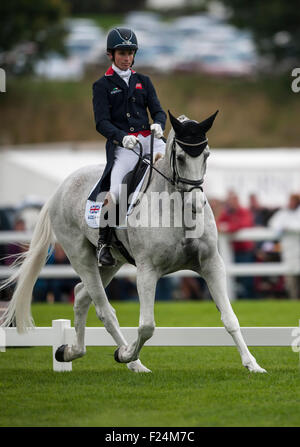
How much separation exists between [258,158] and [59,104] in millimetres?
28084

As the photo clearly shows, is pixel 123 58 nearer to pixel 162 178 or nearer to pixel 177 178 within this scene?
pixel 162 178

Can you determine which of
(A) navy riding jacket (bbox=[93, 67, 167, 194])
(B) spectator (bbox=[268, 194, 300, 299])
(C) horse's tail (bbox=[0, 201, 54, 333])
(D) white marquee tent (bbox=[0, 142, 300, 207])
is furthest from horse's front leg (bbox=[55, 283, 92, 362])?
(D) white marquee tent (bbox=[0, 142, 300, 207])

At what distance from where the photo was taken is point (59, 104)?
4591 cm

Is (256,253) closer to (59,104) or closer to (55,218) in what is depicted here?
(55,218)

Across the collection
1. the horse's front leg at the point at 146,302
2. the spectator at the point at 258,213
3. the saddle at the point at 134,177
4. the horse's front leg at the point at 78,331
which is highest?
the saddle at the point at 134,177

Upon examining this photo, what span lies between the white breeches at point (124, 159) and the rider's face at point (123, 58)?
25.5 inches

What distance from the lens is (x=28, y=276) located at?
8445mm

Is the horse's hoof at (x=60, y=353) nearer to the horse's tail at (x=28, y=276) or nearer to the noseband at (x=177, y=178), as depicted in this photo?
the horse's tail at (x=28, y=276)

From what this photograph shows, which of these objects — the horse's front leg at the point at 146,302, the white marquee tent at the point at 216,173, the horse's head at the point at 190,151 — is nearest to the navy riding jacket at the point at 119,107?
the horse's head at the point at 190,151

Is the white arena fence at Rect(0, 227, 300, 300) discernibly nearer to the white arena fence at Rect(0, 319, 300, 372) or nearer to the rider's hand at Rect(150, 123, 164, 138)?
the white arena fence at Rect(0, 319, 300, 372)

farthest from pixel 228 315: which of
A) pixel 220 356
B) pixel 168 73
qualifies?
pixel 168 73

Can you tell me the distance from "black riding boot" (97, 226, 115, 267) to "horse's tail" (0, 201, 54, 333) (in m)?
1.08

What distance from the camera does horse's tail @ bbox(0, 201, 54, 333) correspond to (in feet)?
26.9

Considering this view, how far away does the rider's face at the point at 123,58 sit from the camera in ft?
24.8
